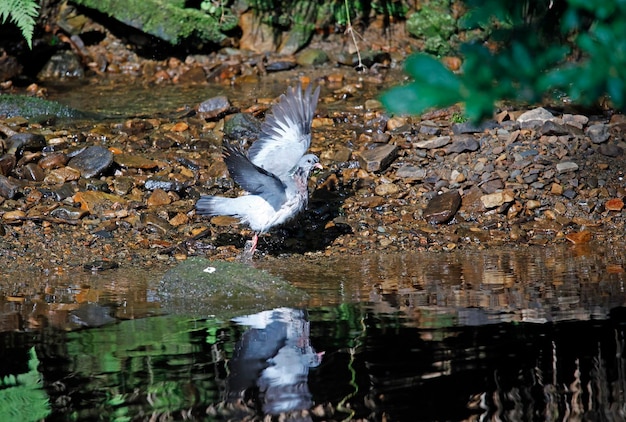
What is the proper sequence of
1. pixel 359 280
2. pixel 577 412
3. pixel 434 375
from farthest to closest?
pixel 359 280 → pixel 434 375 → pixel 577 412

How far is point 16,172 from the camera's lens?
7.59 m

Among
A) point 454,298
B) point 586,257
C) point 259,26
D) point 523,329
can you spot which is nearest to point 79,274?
point 454,298

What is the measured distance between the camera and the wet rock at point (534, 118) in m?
8.10

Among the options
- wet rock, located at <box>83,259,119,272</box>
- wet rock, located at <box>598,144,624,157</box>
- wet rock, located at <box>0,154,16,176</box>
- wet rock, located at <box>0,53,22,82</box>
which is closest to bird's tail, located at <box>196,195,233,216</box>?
wet rock, located at <box>83,259,119,272</box>

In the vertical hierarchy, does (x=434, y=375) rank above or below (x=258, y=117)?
below

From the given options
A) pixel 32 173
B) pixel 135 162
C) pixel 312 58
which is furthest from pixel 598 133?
pixel 32 173

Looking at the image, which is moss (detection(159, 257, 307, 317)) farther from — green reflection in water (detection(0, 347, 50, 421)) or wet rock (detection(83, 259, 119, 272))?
green reflection in water (detection(0, 347, 50, 421))

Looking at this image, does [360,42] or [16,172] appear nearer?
[16,172]

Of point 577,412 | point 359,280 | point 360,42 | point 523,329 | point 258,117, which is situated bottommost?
point 577,412

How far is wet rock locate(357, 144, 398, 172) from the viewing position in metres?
7.82

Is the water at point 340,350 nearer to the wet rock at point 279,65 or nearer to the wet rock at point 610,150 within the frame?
the wet rock at point 610,150

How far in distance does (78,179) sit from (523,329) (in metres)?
4.55

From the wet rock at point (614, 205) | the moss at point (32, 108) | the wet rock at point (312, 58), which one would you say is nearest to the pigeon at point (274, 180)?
the wet rock at point (614, 205)

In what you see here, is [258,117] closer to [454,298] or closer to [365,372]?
[454,298]
